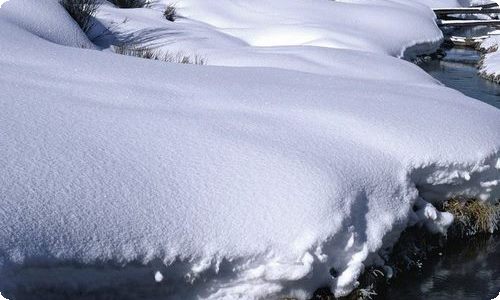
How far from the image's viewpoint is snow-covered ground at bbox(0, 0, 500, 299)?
377cm

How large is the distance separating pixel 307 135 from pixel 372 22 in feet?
34.3

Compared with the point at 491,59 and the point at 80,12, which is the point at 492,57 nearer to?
the point at 491,59

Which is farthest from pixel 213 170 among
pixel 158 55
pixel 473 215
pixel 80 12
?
pixel 80 12

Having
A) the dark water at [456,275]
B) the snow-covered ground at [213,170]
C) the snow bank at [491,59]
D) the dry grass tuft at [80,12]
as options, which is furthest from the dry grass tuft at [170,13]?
the dark water at [456,275]

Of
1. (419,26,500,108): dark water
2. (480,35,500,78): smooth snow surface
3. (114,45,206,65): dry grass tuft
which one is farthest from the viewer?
(480,35,500,78): smooth snow surface

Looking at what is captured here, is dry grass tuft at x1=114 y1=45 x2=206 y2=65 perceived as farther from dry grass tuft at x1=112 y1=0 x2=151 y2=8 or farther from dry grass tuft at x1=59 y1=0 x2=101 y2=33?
dry grass tuft at x1=112 y1=0 x2=151 y2=8

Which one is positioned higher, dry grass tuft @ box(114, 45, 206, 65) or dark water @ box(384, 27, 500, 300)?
dark water @ box(384, 27, 500, 300)

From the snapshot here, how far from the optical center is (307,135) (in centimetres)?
536

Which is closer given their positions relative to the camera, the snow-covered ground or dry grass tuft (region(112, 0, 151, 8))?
the snow-covered ground

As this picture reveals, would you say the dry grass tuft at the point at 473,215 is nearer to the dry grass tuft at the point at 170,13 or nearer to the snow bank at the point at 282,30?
the snow bank at the point at 282,30

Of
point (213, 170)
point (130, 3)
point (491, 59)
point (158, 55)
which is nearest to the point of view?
point (213, 170)

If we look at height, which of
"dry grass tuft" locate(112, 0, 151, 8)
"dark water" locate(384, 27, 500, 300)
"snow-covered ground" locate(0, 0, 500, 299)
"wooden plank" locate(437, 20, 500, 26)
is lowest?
"wooden plank" locate(437, 20, 500, 26)

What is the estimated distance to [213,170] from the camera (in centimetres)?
449

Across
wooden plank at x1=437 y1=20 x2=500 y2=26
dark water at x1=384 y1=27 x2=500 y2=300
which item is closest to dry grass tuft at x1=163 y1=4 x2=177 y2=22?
wooden plank at x1=437 y1=20 x2=500 y2=26
